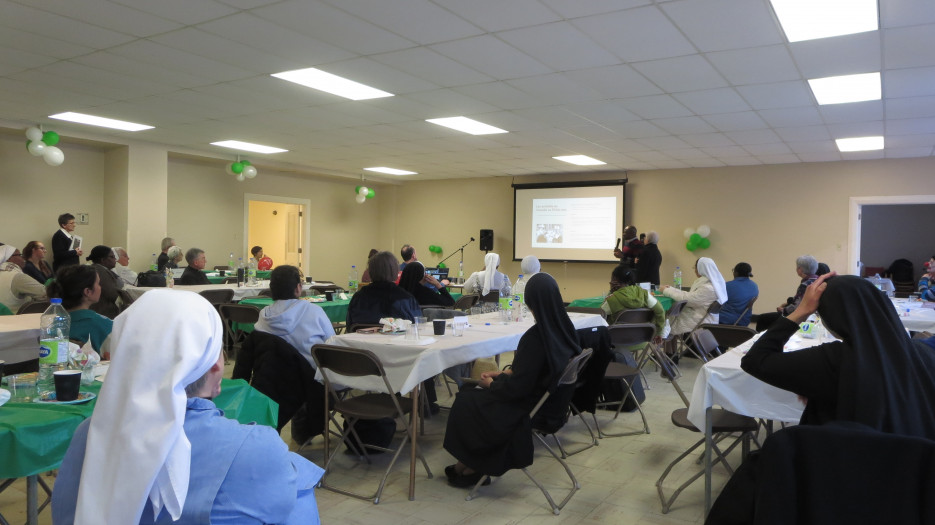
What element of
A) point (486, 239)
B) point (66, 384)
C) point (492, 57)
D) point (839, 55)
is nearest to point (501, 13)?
point (492, 57)

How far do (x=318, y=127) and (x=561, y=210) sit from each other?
19.7ft

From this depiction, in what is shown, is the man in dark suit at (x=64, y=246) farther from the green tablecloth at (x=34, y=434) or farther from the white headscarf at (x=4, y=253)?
the green tablecloth at (x=34, y=434)

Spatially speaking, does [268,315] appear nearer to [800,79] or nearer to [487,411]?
[487,411]

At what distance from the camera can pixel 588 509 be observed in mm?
3328

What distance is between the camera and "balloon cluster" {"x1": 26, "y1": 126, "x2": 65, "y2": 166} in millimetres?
7980

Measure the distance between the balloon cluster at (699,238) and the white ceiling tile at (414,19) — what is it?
807 cm

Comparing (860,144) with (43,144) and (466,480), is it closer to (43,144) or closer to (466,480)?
(466,480)

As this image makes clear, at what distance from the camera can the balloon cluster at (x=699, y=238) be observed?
445 inches

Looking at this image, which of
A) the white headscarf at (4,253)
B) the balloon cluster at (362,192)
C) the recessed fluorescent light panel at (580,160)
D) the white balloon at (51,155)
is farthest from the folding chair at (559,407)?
the balloon cluster at (362,192)

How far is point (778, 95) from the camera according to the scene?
596cm

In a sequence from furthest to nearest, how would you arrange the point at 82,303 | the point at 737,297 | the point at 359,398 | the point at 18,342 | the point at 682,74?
the point at 737,297
the point at 682,74
the point at 359,398
the point at 18,342
the point at 82,303

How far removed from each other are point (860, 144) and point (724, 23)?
579 centimetres

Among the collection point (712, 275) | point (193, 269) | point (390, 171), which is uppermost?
point (390, 171)

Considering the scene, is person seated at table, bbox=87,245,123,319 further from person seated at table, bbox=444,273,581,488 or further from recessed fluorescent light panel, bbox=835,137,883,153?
recessed fluorescent light panel, bbox=835,137,883,153
